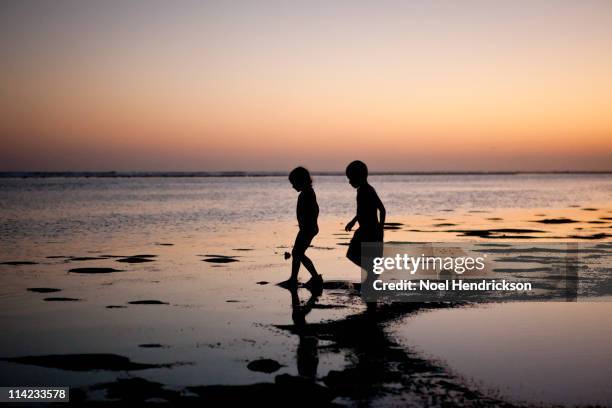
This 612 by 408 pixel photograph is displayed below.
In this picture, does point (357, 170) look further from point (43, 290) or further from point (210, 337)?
point (43, 290)

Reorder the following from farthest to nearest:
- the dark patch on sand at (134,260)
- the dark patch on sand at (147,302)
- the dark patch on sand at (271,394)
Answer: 1. the dark patch on sand at (134,260)
2. the dark patch on sand at (147,302)
3. the dark patch on sand at (271,394)

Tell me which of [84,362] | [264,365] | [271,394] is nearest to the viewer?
[271,394]

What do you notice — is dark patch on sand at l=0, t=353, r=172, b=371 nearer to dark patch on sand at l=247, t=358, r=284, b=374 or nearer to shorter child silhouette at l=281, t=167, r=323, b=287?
dark patch on sand at l=247, t=358, r=284, b=374

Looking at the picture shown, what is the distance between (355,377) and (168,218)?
27201 mm

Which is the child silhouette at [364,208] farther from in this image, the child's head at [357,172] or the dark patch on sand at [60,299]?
the dark patch on sand at [60,299]

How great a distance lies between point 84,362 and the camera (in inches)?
269

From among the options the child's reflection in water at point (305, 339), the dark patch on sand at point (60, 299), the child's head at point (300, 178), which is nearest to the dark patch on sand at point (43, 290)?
the dark patch on sand at point (60, 299)

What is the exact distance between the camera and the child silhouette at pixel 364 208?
34.6 feet

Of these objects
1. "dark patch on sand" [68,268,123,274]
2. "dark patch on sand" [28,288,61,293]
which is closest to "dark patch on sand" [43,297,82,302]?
"dark patch on sand" [28,288,61,293]

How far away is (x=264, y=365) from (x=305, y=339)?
4.11ft

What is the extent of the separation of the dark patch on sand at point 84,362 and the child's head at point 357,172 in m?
5.00

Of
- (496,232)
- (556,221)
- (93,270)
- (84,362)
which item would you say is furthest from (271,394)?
(556,221)

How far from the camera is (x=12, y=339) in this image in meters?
7.82

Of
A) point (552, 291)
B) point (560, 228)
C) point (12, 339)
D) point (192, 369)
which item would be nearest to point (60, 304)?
point (12, 339)
